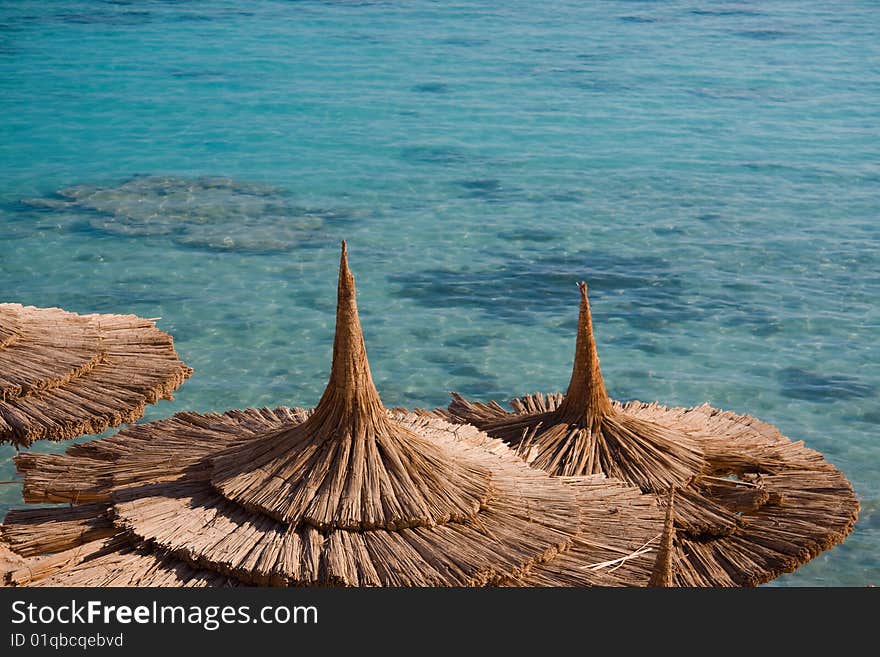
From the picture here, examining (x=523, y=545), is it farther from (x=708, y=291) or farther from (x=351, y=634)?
(x=708, y=291)

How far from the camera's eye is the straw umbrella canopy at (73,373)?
15.8 ft

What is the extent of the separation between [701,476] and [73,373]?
2.59m

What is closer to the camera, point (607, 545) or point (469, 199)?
point (607, 545)

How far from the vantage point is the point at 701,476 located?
14.5ft

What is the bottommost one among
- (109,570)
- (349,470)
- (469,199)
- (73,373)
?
(469,199)

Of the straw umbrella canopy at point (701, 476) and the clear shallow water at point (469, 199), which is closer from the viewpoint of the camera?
the straw umbrella canopy at point (701, 476)

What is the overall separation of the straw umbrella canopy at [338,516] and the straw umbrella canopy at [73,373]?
3.42 feet

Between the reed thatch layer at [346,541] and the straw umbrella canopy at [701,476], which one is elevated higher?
the reed thatch layer at [346,541]

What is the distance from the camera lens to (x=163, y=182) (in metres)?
13.4

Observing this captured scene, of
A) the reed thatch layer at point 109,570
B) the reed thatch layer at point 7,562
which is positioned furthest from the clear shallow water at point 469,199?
the reed thatch layer at point 109,570

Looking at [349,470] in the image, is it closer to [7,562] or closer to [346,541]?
[346,541]

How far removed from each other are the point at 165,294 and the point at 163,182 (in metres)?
3.67

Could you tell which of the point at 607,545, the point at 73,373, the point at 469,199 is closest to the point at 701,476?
the point at 607,545

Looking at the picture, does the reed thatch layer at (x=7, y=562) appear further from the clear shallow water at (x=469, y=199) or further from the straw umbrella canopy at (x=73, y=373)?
the clear shallow water at (x=469, y=199)
